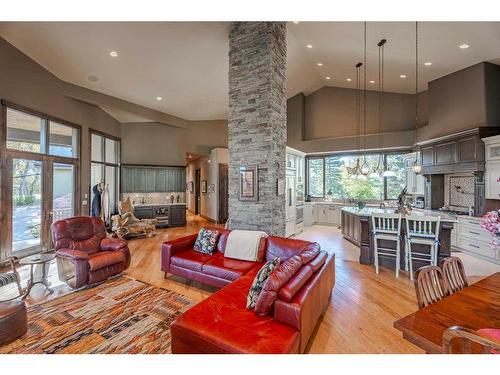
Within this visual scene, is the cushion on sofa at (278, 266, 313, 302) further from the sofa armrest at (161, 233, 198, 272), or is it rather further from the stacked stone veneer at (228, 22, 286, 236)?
the sofa armrest at (161, 233, 198, 272)

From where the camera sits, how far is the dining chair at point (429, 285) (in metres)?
1.52

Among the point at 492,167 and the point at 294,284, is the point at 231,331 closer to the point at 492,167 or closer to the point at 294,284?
the point at 294,284

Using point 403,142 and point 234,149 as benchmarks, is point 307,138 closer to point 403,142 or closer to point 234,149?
point 403,142

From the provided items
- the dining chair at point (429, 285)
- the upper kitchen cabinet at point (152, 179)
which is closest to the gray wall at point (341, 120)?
the upper kitchen cabinet at point (152, 179)

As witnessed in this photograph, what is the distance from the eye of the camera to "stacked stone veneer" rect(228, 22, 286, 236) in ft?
13.1

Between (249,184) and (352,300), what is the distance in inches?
89.5

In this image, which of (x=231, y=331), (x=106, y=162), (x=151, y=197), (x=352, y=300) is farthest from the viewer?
(x=151, y=197)

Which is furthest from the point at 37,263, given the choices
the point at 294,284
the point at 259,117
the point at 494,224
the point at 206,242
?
the point at 494,224

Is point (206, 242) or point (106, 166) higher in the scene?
point (106, 166)

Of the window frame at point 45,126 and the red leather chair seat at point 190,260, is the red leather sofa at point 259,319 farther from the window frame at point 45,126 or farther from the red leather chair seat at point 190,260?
the window frame at point 45,126

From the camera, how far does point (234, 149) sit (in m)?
4.35

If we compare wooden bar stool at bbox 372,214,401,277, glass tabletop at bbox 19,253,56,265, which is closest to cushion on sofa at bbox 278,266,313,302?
wooden bar stool at bbox 372,214,401,277

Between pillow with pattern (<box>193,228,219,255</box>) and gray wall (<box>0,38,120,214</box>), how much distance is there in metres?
4.23

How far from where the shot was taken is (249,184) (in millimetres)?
4137
